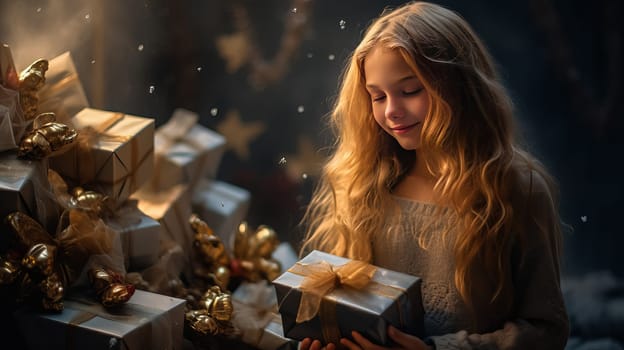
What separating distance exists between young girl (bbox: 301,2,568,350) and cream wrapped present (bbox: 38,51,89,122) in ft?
1.59

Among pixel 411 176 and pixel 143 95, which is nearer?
pixel 411 176

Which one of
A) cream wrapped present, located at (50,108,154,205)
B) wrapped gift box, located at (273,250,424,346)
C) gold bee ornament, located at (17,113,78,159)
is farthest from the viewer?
cream wrapped present, located at (50,108,154,205)

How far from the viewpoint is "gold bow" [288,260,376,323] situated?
3.30 feet

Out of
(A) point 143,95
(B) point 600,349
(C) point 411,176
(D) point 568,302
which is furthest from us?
(D) point 568,302

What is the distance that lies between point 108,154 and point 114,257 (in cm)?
17

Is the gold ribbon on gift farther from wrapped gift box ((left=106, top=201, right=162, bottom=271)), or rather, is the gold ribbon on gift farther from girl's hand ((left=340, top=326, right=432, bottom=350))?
wrapped gift box ((left=106, top=201, right=162, bottom=271))

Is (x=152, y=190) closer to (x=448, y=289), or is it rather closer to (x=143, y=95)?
(x=143, y=95)

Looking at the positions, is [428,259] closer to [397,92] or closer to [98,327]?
[397,92]

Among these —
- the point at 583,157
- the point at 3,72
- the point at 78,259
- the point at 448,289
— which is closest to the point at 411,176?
the point at 448,289

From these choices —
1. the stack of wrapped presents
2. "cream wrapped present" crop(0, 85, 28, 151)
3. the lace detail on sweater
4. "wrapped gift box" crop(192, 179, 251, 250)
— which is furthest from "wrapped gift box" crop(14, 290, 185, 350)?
"wrapped gift box" crop(192, 179, 251, 250)

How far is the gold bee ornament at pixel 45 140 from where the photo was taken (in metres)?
1.08

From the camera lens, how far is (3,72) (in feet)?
3.64

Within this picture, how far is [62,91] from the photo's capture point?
48.0 inches

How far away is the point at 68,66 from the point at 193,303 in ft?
1.55
